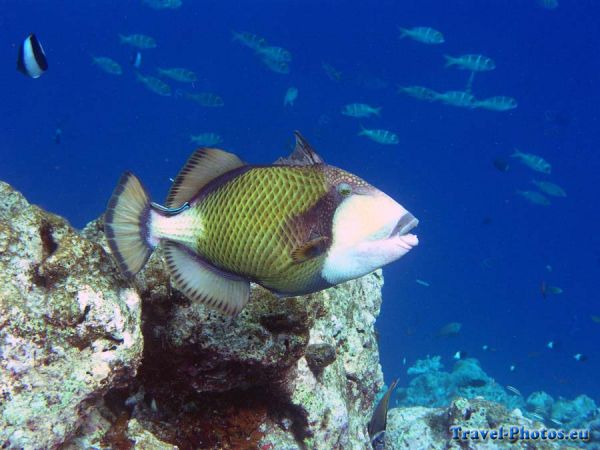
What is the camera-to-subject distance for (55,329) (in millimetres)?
2010

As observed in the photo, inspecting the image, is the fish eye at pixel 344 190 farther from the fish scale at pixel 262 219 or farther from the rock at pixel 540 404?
the rock at pixel 540 404

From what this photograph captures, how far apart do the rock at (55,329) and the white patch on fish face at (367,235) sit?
112 centimetres

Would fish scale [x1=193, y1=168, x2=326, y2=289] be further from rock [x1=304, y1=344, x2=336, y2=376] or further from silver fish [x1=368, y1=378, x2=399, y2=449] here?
silver fish [x1=368, y1=378, x2=399, y2=449]

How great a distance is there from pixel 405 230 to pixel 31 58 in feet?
18.1

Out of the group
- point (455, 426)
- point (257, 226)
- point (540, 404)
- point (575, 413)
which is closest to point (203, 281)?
point (257, 226)

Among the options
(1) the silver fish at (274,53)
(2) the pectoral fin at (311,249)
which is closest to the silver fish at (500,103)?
(1) the silver fish at (274,53)

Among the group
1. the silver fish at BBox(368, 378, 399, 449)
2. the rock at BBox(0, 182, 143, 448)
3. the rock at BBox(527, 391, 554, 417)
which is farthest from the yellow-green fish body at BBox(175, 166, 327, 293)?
the rock at BBox(527, 391, 554, 417)

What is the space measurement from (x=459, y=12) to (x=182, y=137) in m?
40.1

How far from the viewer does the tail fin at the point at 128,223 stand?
1818 millimetres

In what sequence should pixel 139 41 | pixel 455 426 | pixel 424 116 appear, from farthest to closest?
pixel 424 116 < pixel 139 41 < pixel 455 426

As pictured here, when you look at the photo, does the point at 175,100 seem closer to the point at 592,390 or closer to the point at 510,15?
the point at 510,15

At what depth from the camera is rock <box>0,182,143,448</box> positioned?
1.86m

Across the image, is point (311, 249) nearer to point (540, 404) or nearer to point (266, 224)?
point (266, 224)

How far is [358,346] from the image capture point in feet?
13.8
